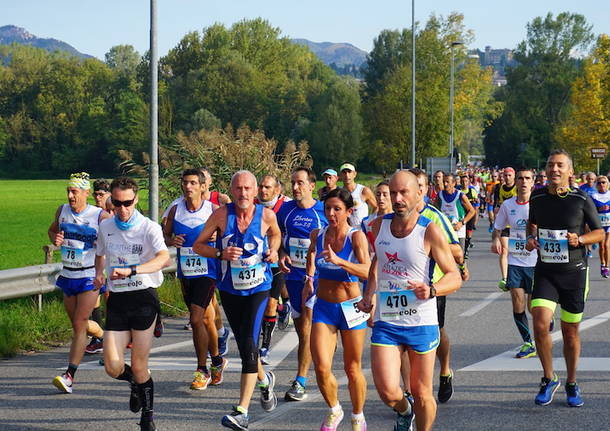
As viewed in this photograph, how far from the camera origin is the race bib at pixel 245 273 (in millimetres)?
7137

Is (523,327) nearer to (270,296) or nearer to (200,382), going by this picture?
(270,296)

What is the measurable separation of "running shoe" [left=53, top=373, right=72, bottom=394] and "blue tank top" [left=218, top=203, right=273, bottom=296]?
167 centimetres

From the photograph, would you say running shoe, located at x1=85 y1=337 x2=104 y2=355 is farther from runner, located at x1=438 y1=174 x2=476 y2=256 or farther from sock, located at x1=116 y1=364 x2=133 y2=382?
runner, located at x1=438 y1=174 x2=476 y2=256

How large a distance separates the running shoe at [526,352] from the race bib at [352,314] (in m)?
3.12

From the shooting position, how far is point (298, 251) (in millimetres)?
8695

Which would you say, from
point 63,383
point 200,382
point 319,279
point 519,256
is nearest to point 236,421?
point 319,279

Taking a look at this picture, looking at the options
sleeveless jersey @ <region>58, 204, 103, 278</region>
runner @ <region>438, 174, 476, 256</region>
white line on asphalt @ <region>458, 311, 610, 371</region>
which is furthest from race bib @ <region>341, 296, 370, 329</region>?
runner @ <region>438, 174, 476, 256</region>

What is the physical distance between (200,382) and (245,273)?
1.39 m

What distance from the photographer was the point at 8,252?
79.6ft

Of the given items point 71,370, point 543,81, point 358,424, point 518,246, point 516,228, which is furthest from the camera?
point 543,81

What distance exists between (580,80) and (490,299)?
51629 mm

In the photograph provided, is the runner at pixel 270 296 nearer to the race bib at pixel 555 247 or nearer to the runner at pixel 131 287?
the runner at pixel 131 287

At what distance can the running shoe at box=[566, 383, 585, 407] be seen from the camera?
24.0 ft

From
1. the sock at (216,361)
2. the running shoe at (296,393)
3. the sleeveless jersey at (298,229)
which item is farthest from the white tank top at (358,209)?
the running shoe at (296,393)
